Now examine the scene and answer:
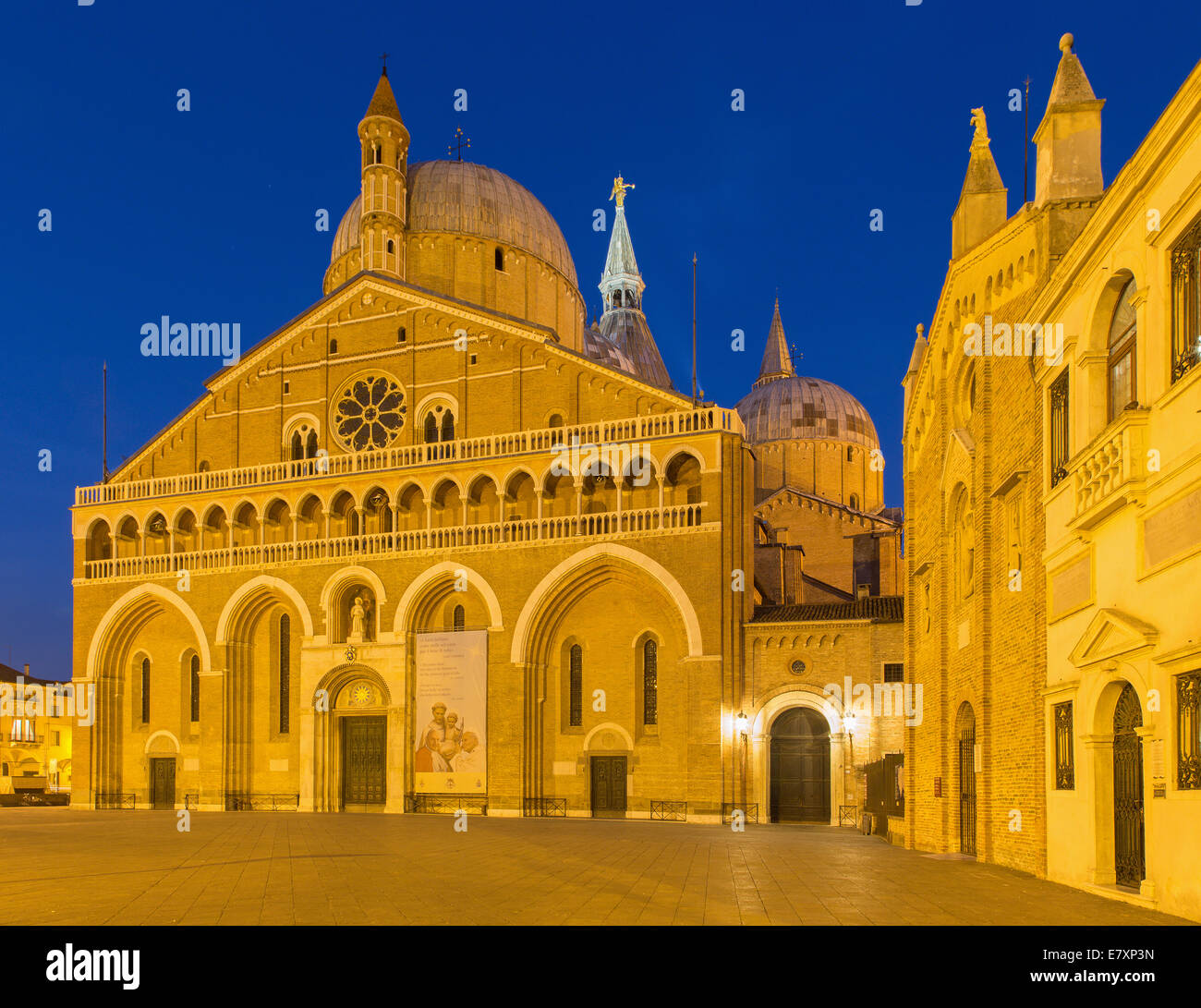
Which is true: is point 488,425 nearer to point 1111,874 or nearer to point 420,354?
point 420,354

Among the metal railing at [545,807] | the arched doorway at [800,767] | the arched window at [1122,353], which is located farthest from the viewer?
the metal railing at [545,807]

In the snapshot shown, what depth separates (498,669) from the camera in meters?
35.1

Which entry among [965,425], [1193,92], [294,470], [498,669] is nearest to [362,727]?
[498,669]

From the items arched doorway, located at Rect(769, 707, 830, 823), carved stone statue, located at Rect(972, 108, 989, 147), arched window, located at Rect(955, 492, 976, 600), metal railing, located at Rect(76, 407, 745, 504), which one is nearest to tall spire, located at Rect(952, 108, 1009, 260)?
carved stone statue, located at Rect(972, 108, 989, 147)

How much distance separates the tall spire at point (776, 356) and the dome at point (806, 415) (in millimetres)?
8124

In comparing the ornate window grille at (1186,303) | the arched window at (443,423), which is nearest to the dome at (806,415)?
the arched window at (443,423)

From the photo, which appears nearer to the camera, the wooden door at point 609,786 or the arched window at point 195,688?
the wooden door at point 609,786

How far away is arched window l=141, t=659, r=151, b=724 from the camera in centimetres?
4162

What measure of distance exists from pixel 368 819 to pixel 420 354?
1514 centimetres

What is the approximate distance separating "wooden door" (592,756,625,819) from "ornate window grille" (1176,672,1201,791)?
23845mm

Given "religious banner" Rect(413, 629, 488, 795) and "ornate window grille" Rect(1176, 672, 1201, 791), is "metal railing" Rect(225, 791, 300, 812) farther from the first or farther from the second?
"ornate window grille" Rect(1176, 672, 1201, 791)

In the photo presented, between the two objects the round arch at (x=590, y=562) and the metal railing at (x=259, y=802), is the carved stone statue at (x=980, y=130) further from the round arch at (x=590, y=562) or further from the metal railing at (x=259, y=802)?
the metal railing at (x=259, y=802)

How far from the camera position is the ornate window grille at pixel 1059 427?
15352mm
